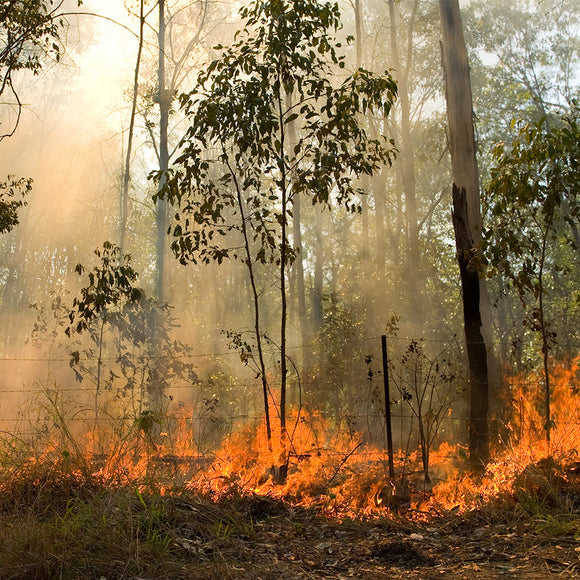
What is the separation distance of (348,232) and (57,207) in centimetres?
1486

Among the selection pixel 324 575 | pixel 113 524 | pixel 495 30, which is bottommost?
pixel 324 575

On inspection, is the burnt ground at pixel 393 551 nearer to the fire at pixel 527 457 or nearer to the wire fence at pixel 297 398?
the fire at pixel 527 457

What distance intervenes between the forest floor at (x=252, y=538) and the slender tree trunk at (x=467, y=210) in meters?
2.05

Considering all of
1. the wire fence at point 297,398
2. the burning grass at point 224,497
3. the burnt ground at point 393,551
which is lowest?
the burnt ground at point 393,551

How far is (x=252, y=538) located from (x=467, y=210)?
214 inches

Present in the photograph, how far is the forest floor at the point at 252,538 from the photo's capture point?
4.10m

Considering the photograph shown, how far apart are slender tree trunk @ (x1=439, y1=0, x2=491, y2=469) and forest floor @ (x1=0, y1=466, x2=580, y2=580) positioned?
2.05m

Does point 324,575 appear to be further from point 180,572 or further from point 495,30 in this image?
point 495,30

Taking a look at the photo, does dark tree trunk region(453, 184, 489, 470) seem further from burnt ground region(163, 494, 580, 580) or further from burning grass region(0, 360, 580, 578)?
burnt ground region(163, 494, 580, 580)

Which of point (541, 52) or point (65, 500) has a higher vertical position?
point (541, 52)

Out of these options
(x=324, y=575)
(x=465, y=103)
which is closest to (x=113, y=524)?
(x=324, y=575)

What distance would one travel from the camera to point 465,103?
9.88 metres

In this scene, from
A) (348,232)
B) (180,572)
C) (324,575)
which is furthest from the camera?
(348,232)

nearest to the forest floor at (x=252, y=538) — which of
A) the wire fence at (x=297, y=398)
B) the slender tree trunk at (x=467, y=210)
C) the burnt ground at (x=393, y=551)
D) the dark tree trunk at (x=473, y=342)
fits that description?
the burnt ground at (x=393, y=551)
